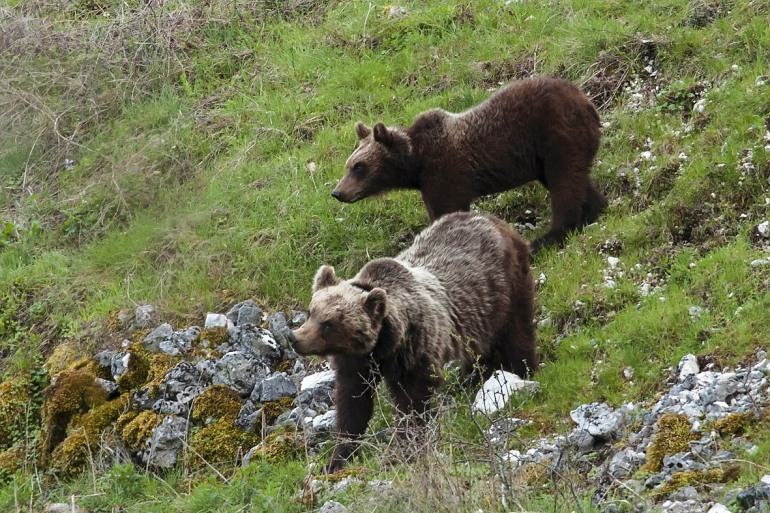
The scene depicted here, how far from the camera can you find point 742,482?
211 inches

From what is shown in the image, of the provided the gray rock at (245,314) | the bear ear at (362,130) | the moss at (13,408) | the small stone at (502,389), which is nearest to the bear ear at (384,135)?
the bear ear at (362,130)

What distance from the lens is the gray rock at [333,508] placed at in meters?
5.91

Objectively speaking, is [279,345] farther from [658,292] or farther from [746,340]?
[746,340]

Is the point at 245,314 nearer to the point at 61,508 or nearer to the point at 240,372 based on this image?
the point at 240,372

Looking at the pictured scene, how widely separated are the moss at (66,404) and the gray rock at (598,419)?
3831 millimetres

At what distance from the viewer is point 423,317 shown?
7527 mm

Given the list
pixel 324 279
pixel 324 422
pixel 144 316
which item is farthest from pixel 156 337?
pixel 324 279

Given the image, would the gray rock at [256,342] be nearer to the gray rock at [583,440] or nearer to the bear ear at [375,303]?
the bear ear at [375,303]

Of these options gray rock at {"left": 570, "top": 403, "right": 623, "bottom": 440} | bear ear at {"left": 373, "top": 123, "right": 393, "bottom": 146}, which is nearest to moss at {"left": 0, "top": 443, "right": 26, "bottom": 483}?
bear ear at {"left": 373, "top": 123, "right": 393, "bottom": 146}

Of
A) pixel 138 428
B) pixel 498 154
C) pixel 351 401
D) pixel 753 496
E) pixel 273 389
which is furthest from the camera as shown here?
pixel 498 154

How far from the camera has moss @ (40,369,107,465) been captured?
28.3ft

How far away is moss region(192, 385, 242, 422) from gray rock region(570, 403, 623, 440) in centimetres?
259

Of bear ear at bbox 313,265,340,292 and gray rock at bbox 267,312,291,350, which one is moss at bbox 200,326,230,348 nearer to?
gray rock at bbox 267,312,291,350

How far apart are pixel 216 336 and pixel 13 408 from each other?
1811mm
